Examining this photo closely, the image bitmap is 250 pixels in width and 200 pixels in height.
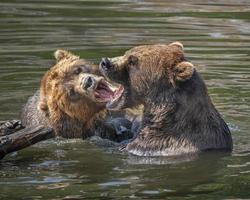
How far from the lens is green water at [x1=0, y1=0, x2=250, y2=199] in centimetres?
967

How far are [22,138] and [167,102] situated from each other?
1.61 meters

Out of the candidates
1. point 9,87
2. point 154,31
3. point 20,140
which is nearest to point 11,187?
point 20,140

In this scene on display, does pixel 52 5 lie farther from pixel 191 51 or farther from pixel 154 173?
pixel 154 173

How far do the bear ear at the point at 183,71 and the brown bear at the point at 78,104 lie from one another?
127 centimetres

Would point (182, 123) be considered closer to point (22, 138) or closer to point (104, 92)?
point (104, 92)

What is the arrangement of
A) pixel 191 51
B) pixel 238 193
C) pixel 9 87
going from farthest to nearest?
pixel 191 51 < pixel 9 87 < pixel 238 193

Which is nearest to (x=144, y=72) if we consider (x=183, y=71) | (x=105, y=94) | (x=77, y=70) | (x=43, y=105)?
Result: (x=183, y=71)

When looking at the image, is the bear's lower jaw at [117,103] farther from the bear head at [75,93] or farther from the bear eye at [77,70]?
the bear eye at [77,70]

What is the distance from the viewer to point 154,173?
10.2 m

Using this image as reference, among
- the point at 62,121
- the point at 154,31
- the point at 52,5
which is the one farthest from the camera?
the point at 52,5

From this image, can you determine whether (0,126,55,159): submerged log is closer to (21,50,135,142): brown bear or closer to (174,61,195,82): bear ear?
(174,61,195,82): bear ear

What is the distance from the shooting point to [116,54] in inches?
642

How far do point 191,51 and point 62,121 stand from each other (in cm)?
496

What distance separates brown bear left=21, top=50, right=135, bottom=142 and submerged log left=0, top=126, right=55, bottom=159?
1.52 metres
